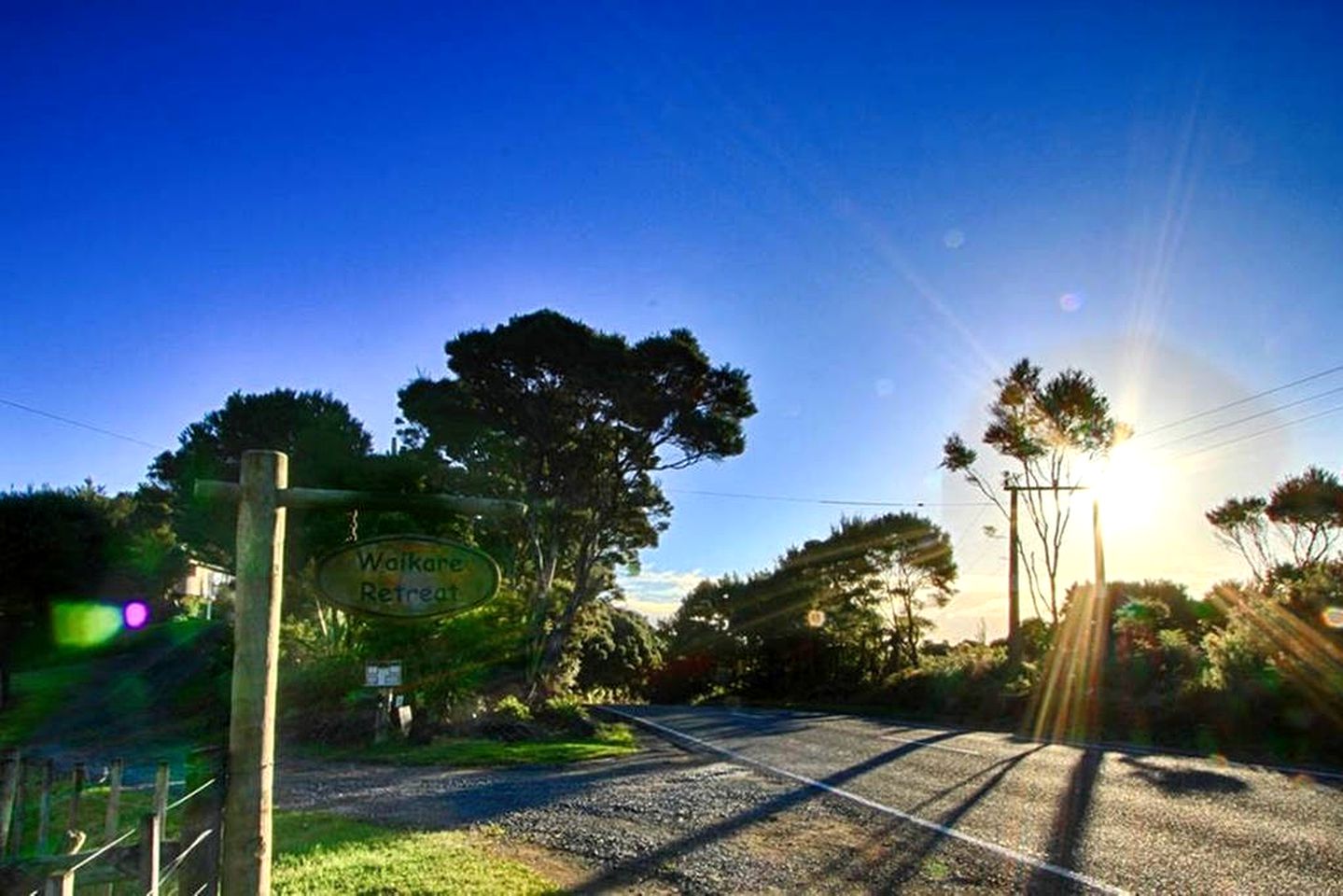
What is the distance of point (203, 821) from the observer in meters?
3.98

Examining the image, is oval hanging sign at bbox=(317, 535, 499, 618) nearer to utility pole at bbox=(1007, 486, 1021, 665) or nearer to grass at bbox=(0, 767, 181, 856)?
→ grass at bbox=(0, 767, 181, 856)

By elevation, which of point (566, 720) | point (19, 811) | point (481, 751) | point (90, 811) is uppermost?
point (19, 811)

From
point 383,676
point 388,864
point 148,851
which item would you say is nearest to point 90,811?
point 388,864

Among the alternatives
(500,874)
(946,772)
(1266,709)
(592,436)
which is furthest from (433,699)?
(1266,709)

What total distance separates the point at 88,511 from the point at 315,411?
900 cm

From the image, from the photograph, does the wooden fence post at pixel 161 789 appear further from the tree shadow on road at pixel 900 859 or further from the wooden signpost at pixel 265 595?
the tree shadow on road at pixel 900 859

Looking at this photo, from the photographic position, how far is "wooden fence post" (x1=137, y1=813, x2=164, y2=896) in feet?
12.2

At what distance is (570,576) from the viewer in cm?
3231

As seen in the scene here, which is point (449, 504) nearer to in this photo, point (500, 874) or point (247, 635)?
point (247, 635)

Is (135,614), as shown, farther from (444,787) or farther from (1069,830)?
(1069,830)

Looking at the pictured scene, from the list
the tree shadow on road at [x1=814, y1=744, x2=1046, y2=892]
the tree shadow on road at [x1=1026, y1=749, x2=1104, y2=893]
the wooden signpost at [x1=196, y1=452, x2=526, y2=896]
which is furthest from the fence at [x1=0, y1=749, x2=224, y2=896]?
the tree shadow on road at [x1=1026, y1=749, x2=1104, y2=893]

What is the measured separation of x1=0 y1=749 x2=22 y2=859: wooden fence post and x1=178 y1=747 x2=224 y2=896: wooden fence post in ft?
6.36

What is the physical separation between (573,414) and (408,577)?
70.5 feet

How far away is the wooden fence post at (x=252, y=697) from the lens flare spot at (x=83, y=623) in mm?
34138
